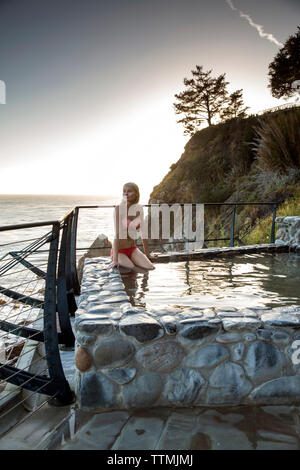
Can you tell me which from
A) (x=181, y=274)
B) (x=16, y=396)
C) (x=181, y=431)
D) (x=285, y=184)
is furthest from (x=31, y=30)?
(x=181, y=431)

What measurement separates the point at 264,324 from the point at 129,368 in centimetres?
87

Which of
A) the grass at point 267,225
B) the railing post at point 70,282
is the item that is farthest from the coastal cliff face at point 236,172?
the railing post at point 70,282

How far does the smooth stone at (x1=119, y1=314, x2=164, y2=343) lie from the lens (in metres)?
1.75

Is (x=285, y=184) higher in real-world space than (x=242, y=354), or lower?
higher

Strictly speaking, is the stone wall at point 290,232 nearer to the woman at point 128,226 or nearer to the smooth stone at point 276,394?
the woman at point 128,226

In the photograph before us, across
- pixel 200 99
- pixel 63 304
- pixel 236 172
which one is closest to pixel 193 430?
pixel 63 304

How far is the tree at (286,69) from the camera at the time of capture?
65.3 feet

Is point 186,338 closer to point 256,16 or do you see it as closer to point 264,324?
point 264,324

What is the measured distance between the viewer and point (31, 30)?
31.4 ft

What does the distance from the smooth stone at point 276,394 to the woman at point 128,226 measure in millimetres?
2073

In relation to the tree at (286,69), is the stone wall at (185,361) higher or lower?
lower

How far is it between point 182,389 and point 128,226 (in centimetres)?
221

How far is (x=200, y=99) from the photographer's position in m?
25.1

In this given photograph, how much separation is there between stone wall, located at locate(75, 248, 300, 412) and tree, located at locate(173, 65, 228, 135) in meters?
25.8
